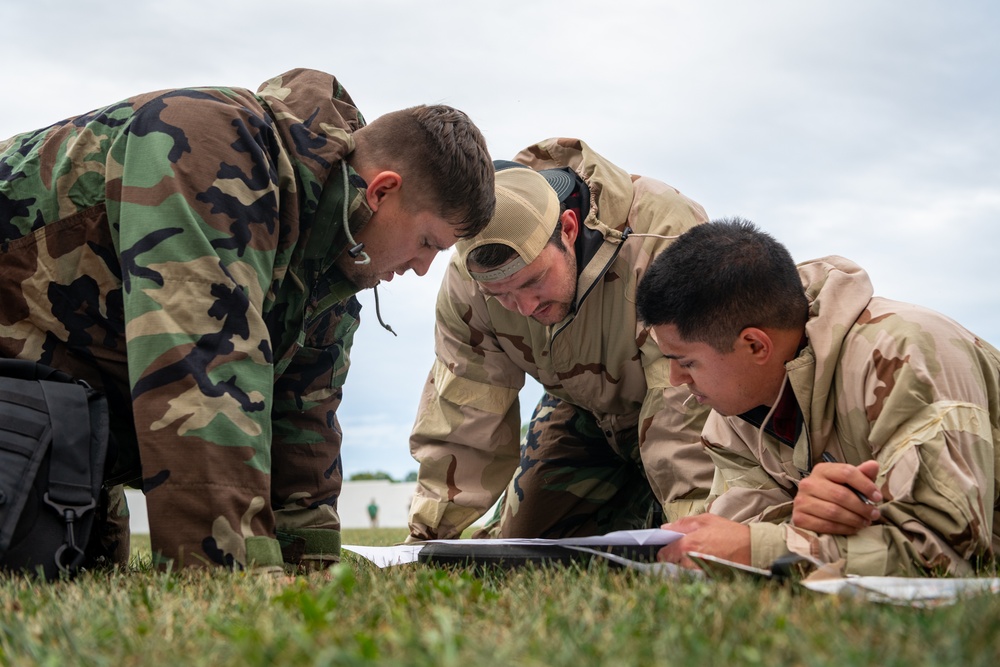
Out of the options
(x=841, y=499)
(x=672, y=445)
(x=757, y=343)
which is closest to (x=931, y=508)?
(x=841, y=499)

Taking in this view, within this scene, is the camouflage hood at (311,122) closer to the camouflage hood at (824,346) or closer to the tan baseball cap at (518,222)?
the tan baseball cap at (518,222)

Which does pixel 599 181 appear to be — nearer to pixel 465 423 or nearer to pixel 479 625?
pixel 465 423

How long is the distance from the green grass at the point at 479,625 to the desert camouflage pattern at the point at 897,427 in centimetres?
55

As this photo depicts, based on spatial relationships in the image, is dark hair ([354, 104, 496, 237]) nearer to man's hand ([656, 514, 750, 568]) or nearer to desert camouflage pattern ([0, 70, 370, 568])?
desert camouflage pattern ([0, 70, 370, 568])

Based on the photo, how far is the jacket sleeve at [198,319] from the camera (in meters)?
2.82

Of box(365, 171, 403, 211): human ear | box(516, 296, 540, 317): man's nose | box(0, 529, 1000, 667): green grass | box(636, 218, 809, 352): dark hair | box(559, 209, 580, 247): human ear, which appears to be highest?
box(365, 171, 403, 211): human ear

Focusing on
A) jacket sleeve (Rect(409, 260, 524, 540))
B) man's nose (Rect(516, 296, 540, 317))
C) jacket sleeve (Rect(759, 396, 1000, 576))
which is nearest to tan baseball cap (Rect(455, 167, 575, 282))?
man's nose (Rect(516, 296, 540, 317))

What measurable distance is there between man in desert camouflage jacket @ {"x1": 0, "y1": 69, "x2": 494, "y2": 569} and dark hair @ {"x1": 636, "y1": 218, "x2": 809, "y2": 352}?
37.8 inches

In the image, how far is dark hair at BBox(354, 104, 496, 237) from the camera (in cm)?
380

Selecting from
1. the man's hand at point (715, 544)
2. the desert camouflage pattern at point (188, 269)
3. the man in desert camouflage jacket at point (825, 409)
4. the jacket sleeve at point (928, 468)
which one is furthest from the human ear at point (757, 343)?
the desert camouflage pattern at point (188, 269)

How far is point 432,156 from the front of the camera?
12.5ft

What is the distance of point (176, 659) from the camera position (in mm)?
1623

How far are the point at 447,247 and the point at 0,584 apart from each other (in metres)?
2.09

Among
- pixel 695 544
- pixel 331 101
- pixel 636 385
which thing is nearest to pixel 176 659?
pixel 695 544
